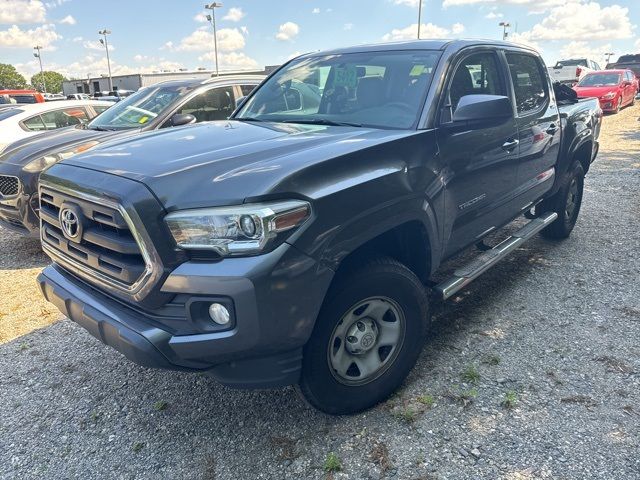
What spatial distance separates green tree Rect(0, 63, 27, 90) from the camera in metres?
91.6

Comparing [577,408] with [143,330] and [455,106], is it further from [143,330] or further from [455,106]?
[143,330]

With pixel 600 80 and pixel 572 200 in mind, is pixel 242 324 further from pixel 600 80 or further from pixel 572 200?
pixel 600 80

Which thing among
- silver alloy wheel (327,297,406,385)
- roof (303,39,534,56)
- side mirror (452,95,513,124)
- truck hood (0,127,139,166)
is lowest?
silver alloy wheel (327,297,406,385)

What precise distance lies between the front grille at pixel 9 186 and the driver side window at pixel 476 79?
455cm

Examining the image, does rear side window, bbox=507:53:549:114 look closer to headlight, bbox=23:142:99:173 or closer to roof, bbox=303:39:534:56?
roof, bbox=303:39:534:56

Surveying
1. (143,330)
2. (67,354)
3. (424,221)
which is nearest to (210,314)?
(143,330)

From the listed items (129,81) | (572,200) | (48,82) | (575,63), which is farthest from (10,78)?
(572,200)

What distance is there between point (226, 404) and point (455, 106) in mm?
2317

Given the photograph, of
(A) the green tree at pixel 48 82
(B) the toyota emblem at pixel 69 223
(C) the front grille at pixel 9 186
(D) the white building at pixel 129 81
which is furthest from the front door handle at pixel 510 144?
(A) the green tree at pixel 48 82

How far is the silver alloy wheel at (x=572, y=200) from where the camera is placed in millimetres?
5284

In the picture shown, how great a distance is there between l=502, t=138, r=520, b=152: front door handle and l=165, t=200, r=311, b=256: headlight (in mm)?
2160

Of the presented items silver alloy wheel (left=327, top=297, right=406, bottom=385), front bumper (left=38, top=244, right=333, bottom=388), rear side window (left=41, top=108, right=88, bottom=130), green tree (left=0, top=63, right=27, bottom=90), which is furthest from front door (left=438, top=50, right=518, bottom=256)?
green tree (left=0, top=63, right=27, bottom=90)

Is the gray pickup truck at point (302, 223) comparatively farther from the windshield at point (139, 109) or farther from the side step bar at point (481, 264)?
the windshield at point (139, 109)

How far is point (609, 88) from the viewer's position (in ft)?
56.4
